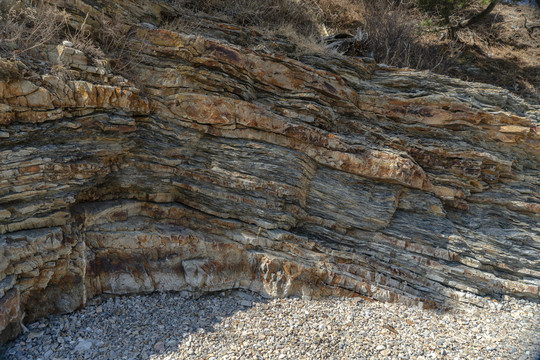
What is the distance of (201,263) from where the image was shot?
20.4 feet

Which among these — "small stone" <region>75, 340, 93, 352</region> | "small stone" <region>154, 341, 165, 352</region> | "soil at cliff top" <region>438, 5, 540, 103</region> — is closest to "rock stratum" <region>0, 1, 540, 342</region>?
"small stone" <region>75, 340, 93, 352</region>

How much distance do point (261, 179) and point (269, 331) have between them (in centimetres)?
290

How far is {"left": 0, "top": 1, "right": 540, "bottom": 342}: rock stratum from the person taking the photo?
17.3ft

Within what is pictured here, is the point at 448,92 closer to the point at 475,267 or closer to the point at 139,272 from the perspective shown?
the point at 475,267

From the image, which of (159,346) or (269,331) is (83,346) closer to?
(159,346)

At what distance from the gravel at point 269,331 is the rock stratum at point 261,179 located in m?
0.30

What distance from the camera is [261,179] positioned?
6.42m

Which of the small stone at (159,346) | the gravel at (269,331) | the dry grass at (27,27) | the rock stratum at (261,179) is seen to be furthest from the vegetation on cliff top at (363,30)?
the small stone at (159,346)

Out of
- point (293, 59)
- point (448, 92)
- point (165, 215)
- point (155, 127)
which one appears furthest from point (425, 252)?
point (155, 127)

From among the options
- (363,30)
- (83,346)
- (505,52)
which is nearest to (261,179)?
(83,346)

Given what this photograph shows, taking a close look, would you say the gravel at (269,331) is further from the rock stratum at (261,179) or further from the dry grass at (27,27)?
the dry grass at (27,27)

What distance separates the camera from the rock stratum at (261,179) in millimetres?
5285

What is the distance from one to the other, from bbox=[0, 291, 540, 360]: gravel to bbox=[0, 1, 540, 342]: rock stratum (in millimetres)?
297

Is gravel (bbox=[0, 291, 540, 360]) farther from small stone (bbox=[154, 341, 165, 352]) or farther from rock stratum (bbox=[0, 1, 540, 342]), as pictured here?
rock stratum (bbox=[0, 1, 540, 342])
